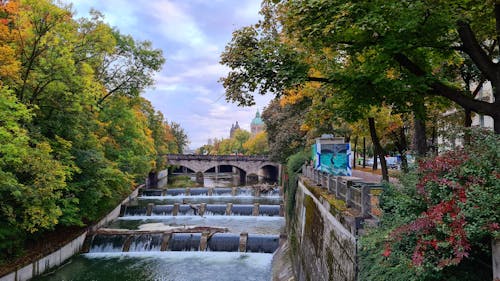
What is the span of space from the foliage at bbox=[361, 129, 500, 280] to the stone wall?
2.42 meters

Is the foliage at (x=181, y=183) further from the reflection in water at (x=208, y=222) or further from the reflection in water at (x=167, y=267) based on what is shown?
the reflection in water at (x=167, y=267)

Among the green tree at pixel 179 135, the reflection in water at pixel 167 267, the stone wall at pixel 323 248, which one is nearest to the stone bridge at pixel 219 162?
the green tree at pixel 179 135

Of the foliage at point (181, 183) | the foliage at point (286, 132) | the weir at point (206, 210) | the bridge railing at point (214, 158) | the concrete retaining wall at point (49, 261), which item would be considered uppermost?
the foliage at point (286, 132)

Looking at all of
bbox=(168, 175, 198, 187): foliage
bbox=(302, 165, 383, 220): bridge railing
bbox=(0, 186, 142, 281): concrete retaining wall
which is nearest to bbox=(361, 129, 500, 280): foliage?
bbox=(302, 165, 383, 220): bridge railing

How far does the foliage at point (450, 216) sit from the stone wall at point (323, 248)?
2.42 metres

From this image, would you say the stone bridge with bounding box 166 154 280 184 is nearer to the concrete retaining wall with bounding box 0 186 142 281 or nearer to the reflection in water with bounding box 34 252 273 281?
the concrete retaining wall with bounding box 0 186 142 281

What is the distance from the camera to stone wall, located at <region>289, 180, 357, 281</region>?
27.6 ft

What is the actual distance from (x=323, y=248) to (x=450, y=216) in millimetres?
6724

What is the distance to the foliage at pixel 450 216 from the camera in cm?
440

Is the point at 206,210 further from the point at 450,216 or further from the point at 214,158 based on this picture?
the point at 214,158

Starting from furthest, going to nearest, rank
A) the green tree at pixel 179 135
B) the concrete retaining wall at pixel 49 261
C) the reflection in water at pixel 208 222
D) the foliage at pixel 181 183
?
the green tree at pixel 179 135 < the foliage at pixel 181 183 < the reflection in water at pixel 208 222 < the concrete retaining wall at pixel 49 261

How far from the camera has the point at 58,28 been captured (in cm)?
1836

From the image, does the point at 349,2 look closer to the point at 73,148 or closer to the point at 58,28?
the point at 58,28

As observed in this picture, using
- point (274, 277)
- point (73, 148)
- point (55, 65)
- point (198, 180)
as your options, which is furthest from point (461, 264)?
point (198, 180)
